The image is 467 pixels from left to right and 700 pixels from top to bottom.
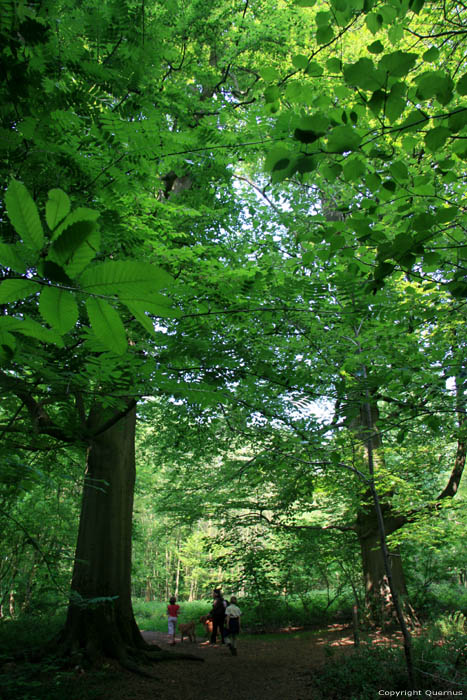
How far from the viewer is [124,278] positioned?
57cm

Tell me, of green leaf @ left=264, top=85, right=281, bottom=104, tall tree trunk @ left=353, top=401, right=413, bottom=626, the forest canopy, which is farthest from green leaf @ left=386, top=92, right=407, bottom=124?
tall tree trunk @ left=353, top=401, right=413, bottom=626

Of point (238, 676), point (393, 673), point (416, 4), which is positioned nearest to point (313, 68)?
point (416, 4)

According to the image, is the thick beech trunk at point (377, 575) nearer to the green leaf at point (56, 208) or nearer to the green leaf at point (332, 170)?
the green leaf at point (332, 170)

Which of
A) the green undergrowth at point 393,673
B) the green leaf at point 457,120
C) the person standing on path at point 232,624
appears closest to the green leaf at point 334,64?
the green leaf at point 457,120

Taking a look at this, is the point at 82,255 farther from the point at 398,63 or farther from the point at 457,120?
the point at 457,120

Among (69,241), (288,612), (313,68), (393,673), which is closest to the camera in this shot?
(69,241)

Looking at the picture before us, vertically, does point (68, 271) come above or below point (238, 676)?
above

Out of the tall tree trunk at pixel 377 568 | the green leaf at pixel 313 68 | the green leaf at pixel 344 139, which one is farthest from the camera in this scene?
the tall tree trunk at pixel 377 568

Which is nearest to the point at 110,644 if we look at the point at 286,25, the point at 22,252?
the point at 22,252

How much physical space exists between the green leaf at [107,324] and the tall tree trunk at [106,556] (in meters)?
5.51

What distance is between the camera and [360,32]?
8500 millimetres

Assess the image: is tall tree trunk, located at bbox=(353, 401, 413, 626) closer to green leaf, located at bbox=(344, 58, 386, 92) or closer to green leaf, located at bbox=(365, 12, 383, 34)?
green leaf, located at bbox=(365, 12, 383, 34)

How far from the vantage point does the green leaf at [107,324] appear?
0.62 meters

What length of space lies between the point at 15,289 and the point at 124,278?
0.18m
